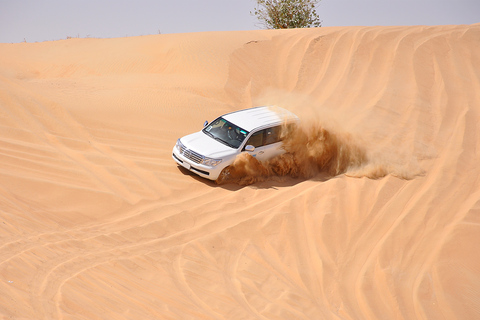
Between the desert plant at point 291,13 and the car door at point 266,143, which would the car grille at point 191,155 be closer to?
the car door at point 266,143

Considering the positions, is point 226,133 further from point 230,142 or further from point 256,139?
point 256,139

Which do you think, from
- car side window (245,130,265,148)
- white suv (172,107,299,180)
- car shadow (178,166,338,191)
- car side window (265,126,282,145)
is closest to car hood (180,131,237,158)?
white suv (172,107,299,180)

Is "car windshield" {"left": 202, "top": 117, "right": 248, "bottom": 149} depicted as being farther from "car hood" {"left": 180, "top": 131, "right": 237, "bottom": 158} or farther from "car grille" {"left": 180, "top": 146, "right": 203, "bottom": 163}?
"car grille" {"left": 180, "top": 146, "right": 203, "bottom": 163}

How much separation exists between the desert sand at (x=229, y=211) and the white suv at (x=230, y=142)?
484mm

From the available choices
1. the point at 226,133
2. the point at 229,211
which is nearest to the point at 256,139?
the point at 226,133

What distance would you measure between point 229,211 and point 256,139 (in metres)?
2.23

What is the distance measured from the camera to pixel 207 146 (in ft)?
35.2

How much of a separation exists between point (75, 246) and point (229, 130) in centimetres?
486

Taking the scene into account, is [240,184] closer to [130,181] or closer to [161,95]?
[130,181]

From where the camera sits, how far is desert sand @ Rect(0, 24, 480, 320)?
695cm

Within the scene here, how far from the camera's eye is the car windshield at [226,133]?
10784 millimetres

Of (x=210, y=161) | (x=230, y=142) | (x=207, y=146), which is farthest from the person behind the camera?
(x=230, y=142)

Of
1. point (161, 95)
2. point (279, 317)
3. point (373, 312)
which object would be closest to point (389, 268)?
point (373, 312)

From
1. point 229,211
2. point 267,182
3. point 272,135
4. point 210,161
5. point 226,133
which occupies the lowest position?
point 267,182
